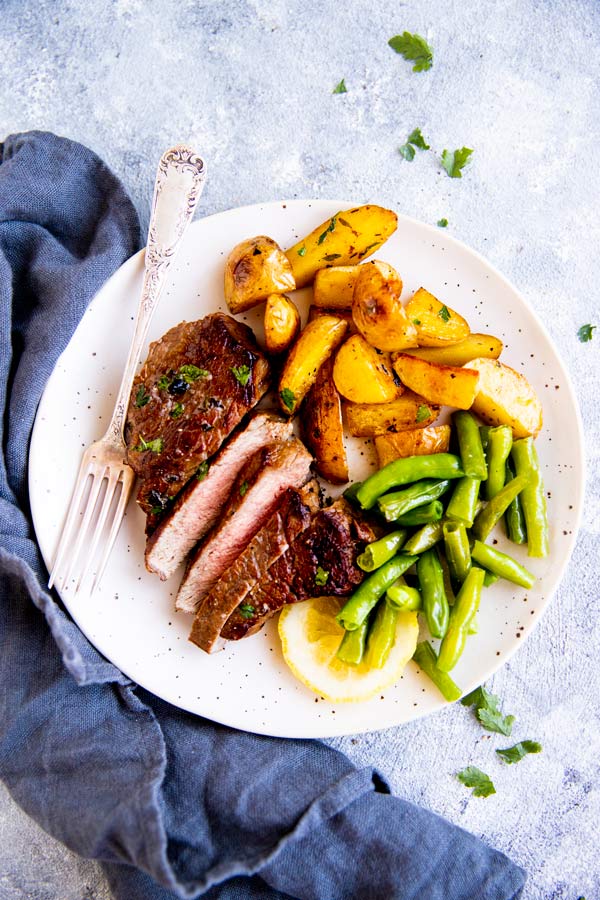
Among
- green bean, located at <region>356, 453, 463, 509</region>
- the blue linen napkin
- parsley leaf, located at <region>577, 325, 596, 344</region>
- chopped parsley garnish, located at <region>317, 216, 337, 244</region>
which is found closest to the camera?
the blue linen napkin

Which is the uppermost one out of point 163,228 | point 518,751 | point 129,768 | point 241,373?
point 163,228

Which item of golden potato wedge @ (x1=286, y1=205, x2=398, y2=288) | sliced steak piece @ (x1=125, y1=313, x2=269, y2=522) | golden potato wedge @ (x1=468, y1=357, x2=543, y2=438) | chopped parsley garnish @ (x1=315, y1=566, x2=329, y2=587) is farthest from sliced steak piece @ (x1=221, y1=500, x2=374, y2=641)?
golden potato wedge @ (x1=286, y1=205, x2=398, y2=288)

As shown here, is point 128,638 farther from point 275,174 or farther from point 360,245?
point 275,174

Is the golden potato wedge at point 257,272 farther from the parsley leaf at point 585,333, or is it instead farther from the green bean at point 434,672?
the green bean at point 434,672

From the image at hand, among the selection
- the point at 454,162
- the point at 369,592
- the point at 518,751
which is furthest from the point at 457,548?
the point at 454,162

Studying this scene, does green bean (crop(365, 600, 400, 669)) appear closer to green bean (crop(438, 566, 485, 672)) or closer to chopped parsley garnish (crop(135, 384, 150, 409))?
green bean (crop(438, 566, 485, 672))

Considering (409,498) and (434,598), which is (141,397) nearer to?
(409,498)
